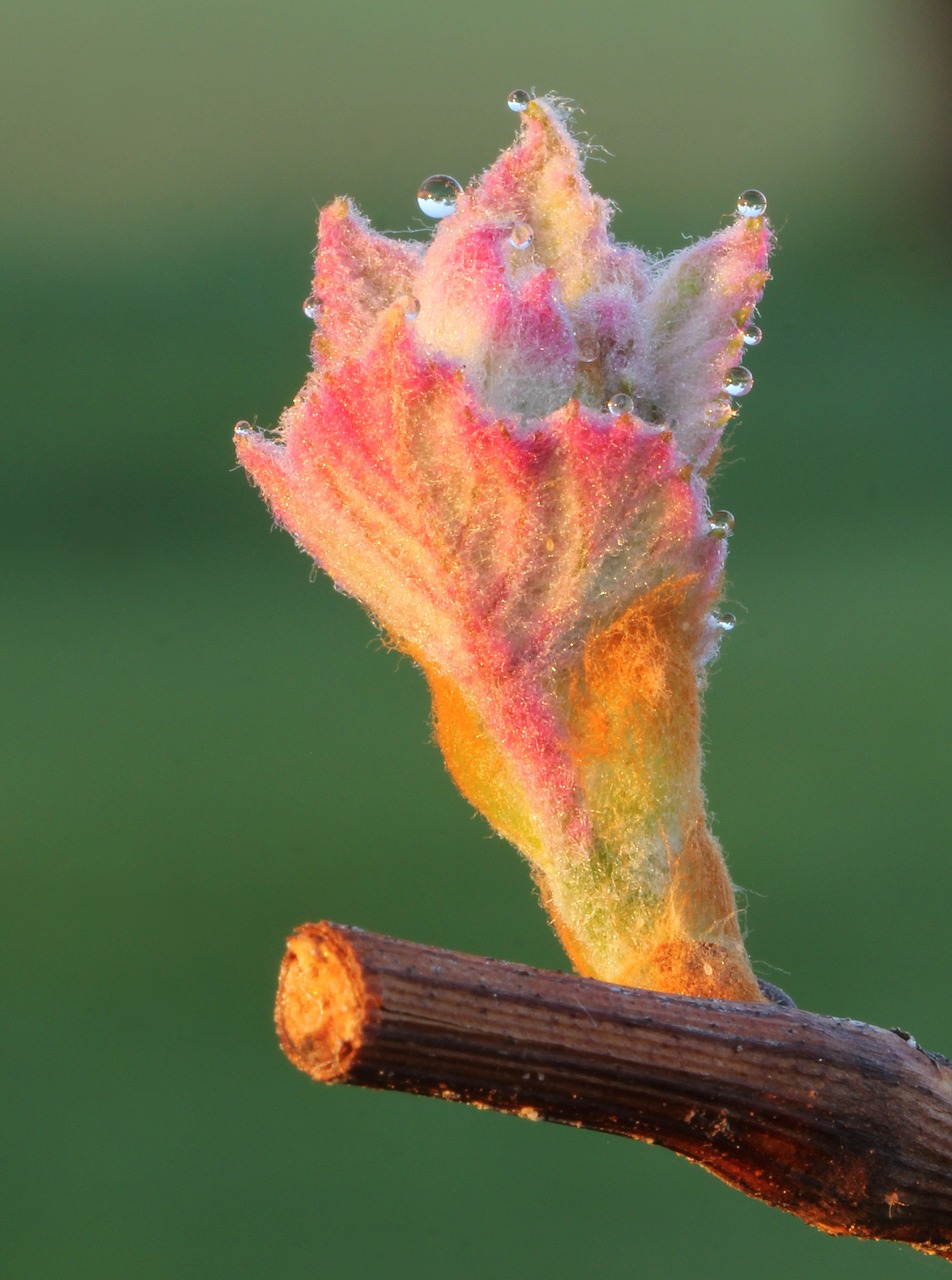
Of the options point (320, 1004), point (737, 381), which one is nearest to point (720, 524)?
point (737, 381)

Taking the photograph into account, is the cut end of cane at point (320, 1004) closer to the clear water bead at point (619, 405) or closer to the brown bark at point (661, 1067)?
the brown bark at point (661, 1067)

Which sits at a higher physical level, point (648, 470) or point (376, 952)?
point (648, 470)

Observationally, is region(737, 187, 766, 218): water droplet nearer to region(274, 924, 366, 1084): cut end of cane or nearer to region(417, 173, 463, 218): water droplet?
region(417, 173, 463, 218): water droplet

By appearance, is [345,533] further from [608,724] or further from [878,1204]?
[878,1204]

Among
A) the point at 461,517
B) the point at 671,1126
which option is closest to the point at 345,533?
the point at 461,517

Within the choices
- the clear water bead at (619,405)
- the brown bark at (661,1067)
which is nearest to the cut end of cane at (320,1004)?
the brown bark at (661,1067)

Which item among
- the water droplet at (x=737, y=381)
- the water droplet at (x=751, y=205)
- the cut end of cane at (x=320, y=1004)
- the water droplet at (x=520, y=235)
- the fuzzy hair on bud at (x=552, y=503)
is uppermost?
the water droplet at (x=751, y=205)

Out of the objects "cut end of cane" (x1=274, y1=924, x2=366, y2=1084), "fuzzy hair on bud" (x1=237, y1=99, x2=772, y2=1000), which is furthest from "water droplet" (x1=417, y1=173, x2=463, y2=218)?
"cut end of cane" (x1=274, y1=924, x2=366, y2=1084)
